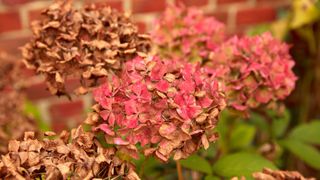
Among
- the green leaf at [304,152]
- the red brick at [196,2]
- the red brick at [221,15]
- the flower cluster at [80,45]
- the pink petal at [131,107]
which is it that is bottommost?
the green leaf at [304,152]

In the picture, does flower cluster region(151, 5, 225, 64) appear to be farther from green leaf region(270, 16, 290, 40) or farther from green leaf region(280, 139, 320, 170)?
green leaf region(270, 16, 290, 40)

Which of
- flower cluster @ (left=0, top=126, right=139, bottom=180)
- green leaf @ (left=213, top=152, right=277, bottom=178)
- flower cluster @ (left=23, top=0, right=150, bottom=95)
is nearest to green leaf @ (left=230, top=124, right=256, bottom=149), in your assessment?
green leaf @ (left=213, top=152, right=277, bottom=178)

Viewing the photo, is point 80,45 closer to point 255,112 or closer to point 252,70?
point 252,70

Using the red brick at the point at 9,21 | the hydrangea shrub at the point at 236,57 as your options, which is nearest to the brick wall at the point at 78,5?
the red brick at the point at 9,21

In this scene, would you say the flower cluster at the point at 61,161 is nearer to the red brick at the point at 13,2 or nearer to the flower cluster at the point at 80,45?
the flower cluster at the point at 80,45

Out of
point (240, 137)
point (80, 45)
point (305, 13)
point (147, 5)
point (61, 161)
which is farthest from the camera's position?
point (147, 5)

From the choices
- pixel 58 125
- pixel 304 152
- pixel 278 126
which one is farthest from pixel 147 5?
pixel 304 152
